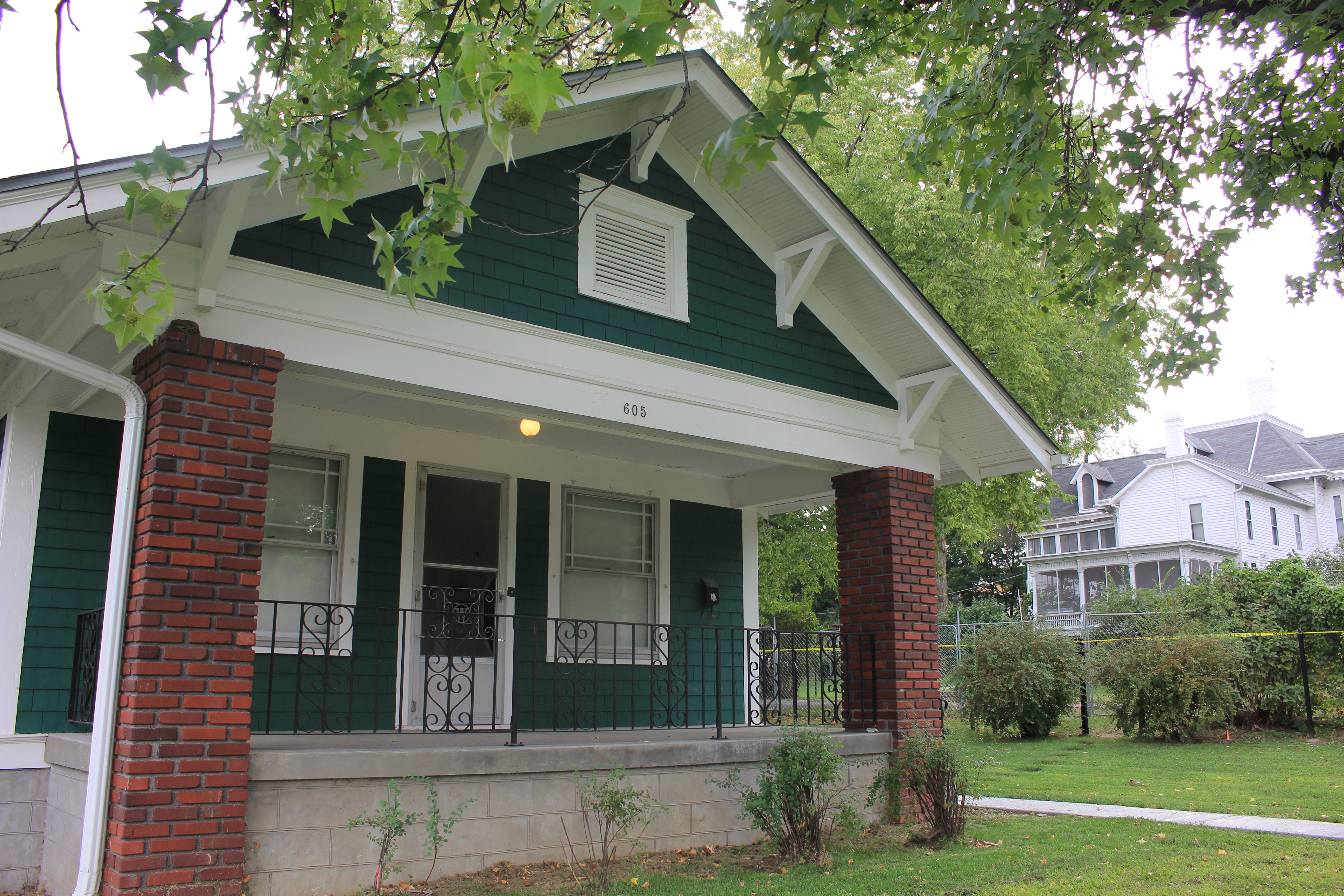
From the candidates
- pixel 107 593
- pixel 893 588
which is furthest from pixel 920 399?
pixel 107 593

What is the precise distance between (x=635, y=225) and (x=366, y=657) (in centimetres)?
387

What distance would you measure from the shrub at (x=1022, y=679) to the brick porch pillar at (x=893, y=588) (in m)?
7.02

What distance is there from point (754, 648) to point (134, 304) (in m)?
6.02

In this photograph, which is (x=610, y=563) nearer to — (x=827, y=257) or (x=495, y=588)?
(x=495, y=588)

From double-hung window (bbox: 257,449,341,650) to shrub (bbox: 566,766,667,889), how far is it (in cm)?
232

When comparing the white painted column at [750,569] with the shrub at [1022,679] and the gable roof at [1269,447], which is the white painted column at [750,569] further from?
the gable roof at [1269,447]

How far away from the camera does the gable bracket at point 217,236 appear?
4977 millimetres

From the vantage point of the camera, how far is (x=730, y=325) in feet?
25.1

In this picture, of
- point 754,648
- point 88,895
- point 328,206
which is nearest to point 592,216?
point 328,206

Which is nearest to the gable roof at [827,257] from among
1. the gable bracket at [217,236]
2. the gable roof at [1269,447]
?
the gable bracket at [217,236]

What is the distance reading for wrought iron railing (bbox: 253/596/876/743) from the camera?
6.86 m

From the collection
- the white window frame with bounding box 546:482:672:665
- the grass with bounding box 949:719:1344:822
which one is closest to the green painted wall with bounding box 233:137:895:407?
the white window frame with bounding box 546:482:672:665

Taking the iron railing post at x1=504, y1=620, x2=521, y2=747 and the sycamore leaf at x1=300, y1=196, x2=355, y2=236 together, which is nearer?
the sycamore leaf at x1=300, y1=196, x2=355, y2=236

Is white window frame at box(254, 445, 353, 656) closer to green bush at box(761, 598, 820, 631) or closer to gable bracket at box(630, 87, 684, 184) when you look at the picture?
gable bracket at box(630, 87, 684, 184)
